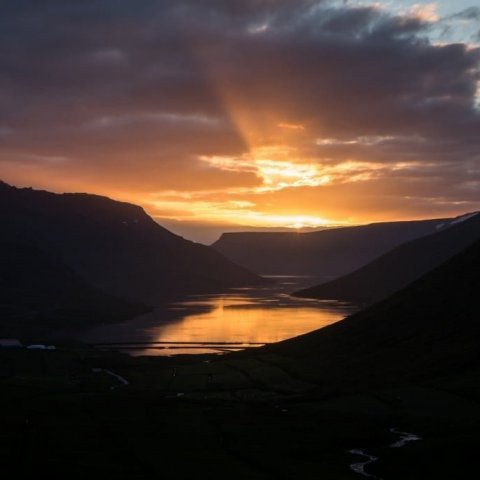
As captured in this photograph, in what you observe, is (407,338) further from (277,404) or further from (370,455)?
(370,455)

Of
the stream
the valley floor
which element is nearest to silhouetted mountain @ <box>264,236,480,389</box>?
the valley floor

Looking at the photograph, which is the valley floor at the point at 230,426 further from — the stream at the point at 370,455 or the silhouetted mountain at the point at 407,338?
the silhouetted mountain at the point at 407,338

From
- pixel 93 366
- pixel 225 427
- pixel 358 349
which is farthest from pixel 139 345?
pixel 225 427

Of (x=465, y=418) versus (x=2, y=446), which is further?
(x=465, y=418)

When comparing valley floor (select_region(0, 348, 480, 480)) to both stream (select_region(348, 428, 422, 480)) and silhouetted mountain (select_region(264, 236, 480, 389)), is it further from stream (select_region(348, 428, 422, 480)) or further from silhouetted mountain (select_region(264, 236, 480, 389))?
silhouetted mountain (select_region(264, 236, 480, 389))

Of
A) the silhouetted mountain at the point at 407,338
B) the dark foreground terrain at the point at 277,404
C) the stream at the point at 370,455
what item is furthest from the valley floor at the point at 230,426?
the silhouetted mountain at the point at 407,338

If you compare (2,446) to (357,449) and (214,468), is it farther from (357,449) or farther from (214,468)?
(357,449)
